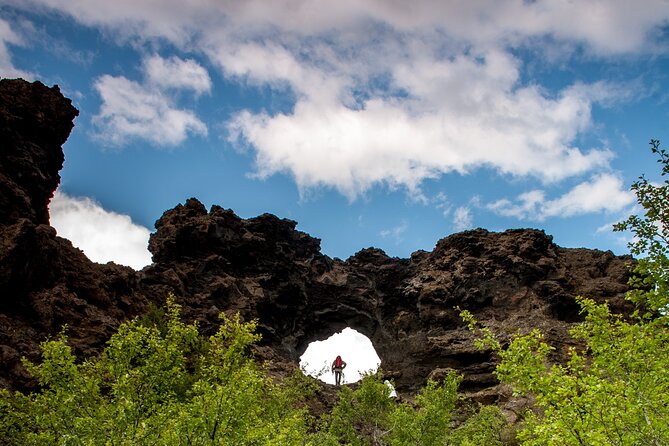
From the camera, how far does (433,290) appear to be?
224 feet

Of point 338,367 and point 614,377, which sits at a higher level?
point 338,367

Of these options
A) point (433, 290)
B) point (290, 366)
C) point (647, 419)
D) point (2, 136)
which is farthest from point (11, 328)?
point (433, 290)

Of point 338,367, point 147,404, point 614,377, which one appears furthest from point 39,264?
point 338,367

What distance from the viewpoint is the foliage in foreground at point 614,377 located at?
10297 mm

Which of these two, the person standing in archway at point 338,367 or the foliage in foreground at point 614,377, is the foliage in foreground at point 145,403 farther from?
the person standing in archway at point 338,367

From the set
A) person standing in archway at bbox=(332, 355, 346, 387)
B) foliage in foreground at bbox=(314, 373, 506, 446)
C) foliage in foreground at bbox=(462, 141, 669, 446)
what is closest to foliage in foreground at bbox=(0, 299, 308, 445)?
→ foliage in foreground at bbox=(462, 141, 669, 446)

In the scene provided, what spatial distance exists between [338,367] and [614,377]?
186ft

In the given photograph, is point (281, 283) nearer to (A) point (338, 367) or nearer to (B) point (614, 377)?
→ (A) point (338, 367)

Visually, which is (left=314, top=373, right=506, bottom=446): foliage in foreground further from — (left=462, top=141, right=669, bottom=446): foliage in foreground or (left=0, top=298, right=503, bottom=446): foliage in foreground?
(left=0, top=298, right=503, bottom=446): foliage in foreground

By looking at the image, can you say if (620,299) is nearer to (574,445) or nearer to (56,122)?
(574,445)

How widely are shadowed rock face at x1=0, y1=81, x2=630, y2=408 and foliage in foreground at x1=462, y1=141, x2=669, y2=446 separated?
2966 cm

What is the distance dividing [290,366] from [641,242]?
4622 centimetres

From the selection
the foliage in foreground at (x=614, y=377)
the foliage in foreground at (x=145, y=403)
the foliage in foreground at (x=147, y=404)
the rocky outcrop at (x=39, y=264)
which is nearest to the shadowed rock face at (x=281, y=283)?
the rocky outcrop at (x=39, y=264)

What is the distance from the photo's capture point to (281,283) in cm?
7231
